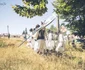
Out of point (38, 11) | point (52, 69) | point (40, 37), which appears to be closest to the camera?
point (52, 69)

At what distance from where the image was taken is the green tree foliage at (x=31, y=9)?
1577 cm

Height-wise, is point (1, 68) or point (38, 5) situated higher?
point (38, 5)

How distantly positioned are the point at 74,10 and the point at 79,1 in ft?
8.27

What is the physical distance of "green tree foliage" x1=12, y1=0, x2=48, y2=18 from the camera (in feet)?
51.7

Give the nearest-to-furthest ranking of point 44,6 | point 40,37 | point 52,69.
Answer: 1. point 52,69
2. point 40,37
3. point 44,6

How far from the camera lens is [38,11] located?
16969 millimetres

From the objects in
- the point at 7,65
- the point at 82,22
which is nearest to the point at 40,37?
the point at 7,65

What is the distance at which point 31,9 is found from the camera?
58.7 ft

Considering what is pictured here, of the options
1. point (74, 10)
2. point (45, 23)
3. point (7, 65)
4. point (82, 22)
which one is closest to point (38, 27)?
point (45, 23)

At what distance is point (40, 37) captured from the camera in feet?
39.9

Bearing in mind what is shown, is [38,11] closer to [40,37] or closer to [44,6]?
[44,6]

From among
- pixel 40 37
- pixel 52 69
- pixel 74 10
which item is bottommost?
pixel 52 69

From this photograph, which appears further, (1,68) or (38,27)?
(38,27)

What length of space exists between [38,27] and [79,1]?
2.94 m
